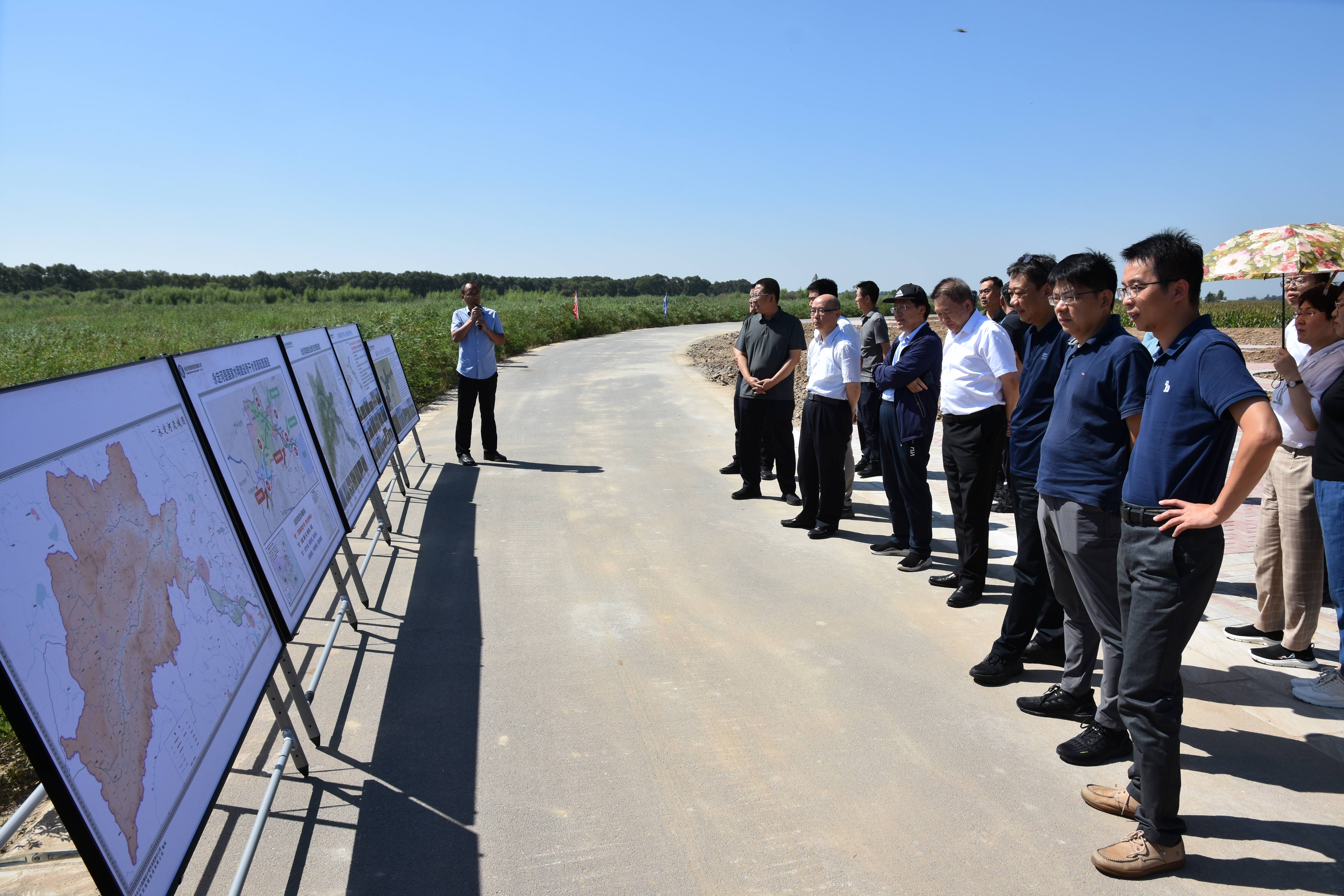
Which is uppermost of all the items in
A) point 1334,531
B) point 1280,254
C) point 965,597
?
point 1280,254

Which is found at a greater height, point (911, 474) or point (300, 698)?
point (911, 474)

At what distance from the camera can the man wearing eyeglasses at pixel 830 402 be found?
6.61m

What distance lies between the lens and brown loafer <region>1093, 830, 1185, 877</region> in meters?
2.82

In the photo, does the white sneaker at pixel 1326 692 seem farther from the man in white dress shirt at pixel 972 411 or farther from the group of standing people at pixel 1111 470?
the man in white dress shirt at pixel 972 411

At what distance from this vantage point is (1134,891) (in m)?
2.78

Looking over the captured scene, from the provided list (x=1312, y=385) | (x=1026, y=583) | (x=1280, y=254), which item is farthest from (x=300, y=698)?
(x=1280, y=254)

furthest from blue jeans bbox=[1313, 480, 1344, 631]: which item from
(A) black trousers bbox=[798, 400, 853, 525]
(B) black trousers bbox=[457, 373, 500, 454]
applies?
(B) black trousers bbox=[457, 373, 500, 454]

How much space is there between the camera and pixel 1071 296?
3506 mm

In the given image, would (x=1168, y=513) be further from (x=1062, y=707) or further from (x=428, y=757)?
(x=428, y=757)

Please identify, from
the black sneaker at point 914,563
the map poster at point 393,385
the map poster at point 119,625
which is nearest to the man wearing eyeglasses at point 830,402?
the black sneaker at point 914,563

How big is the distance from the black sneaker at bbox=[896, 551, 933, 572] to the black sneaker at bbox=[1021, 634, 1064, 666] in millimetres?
1495

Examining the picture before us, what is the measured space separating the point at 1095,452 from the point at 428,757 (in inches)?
128

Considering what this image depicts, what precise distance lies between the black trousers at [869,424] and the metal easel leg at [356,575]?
5089mm

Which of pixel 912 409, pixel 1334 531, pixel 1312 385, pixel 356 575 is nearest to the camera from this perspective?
pixel 1334 531
